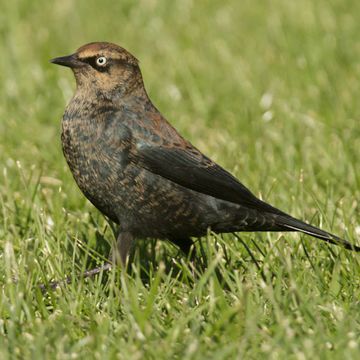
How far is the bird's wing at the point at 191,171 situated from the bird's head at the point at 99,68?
1.45ft

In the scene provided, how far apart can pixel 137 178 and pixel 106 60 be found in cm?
75

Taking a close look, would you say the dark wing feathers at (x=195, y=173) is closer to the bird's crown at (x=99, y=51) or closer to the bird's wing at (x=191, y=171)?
the bird's wing at (x=191, y=171)

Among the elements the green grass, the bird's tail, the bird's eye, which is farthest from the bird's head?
the bird's tail

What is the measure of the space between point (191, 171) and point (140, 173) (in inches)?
11.7

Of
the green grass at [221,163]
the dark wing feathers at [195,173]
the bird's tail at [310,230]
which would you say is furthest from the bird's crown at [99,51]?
the bird's tail at [310,230]

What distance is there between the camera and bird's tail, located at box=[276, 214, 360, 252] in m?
4.51

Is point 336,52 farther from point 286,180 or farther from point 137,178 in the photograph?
point 137,178

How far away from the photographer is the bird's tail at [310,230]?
14.8 feet

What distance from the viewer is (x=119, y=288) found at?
14.6 ft

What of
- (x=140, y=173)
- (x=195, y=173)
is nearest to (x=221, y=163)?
(x=195, y=173)

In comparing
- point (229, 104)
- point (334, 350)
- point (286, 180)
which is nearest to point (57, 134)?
point (229, 104)

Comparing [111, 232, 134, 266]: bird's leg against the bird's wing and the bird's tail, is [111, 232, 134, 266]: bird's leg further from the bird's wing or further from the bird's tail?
the bird's tail

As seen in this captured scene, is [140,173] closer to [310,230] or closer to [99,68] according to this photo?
[99,68]

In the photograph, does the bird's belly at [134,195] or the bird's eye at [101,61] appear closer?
the bird's belly at [134,195]
